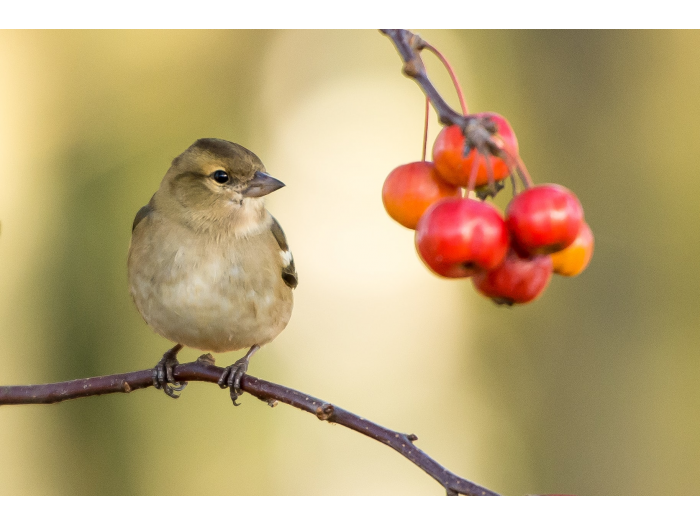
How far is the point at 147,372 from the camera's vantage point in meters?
2.81

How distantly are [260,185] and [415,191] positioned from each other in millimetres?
1550

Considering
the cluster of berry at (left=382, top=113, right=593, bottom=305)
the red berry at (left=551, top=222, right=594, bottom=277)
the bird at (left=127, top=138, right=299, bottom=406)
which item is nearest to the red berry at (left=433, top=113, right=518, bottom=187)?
the cluster of berry at (left=382, top=113, right=593, bottom=305)

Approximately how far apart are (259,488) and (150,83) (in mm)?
4819

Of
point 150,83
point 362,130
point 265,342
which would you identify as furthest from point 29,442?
point 265,342

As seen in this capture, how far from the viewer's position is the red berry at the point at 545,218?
1633 millimetres

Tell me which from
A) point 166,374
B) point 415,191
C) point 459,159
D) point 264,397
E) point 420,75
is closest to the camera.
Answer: point 420,75

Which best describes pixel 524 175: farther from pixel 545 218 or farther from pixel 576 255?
pixel 576 255

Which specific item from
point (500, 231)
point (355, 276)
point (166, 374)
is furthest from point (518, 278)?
point (355, 276)

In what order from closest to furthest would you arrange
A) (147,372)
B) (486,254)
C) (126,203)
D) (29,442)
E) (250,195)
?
1. (486,254)
2. (147,372)
3. (250,195)
4. (126,203)
5. (29,442)

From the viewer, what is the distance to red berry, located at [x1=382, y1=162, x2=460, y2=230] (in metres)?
2.02

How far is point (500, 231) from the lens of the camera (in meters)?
1.68

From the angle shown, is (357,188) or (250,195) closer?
(250,195)
